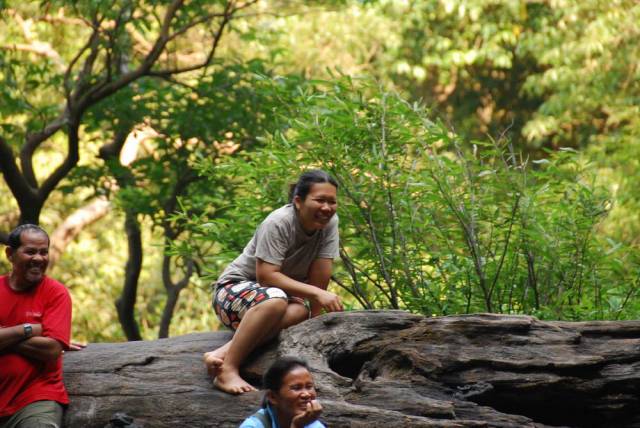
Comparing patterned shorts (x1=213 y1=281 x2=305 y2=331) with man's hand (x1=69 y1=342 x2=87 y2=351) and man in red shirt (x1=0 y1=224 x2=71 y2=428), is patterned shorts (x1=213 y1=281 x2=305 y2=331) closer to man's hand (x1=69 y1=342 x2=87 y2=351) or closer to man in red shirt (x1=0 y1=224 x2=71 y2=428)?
man in red shirt (x1=0 y1=224 x2=71 y2=428)

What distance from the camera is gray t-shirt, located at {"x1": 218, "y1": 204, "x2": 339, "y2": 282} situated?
5492mm

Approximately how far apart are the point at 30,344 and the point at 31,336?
1.6 inches

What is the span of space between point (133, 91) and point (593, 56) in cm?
746

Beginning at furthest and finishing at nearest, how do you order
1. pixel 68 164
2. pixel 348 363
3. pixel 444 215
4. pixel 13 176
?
pixel 68 164 < pixel 13 176 < pixel 444 215 < pixel 348 363

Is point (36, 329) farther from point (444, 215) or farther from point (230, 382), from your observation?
point (444, 215)

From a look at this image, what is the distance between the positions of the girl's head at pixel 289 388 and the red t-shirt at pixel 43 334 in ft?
4.44

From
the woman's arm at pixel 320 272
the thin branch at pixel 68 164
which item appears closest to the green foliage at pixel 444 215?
the woman's arm at pixel 320 272

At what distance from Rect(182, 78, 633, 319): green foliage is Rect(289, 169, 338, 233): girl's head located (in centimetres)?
119

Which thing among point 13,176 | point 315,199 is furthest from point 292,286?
point 13,176

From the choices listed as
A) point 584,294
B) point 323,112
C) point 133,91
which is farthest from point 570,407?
point 133,91

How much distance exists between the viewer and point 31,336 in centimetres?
526

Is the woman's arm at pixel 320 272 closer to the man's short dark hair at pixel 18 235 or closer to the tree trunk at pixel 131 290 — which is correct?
the man's short dark hair at pixel 18 235

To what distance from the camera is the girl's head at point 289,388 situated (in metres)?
4.51

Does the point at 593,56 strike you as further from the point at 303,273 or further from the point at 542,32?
the point at 303,273
